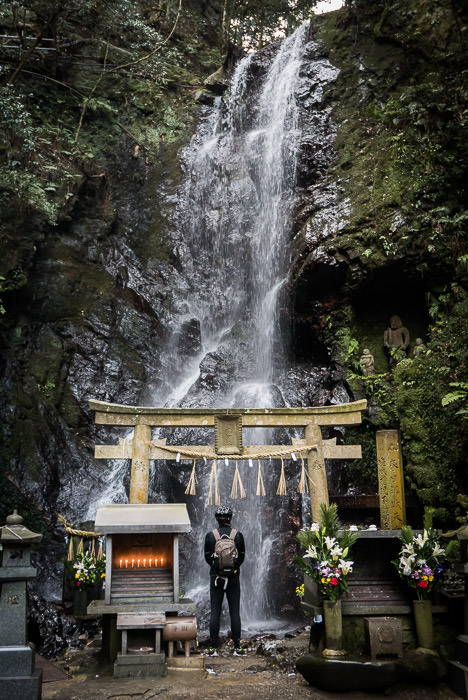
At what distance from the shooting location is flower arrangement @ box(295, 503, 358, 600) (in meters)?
7.52

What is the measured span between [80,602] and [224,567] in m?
4.01

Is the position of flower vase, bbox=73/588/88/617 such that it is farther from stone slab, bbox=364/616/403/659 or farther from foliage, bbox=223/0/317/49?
foliage, bbox=223/0/317/49

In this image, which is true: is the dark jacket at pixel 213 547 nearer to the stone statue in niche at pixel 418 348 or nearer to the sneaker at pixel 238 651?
the sneaker at pixel 238 651

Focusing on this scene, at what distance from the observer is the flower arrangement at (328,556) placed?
752 centimetres

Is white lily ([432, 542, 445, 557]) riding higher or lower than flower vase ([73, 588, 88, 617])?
higher

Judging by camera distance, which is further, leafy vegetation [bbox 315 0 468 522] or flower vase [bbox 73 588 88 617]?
leafy vegetation [bbox 315 0 468 522]

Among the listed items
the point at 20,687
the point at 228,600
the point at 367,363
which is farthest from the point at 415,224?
the point at 20,687

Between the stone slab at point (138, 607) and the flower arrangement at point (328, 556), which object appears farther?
the stone slab at point (138, 607)

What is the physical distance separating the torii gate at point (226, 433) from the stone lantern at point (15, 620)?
2845 mm

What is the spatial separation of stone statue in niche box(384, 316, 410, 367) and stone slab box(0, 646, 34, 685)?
1185cm

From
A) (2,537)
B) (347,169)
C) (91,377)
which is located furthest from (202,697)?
(347,169)

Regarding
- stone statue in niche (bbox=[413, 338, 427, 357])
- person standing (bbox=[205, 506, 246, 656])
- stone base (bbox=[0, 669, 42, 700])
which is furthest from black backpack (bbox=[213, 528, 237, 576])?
stone statue in niche (bbox=[413, 338, 427, 357])

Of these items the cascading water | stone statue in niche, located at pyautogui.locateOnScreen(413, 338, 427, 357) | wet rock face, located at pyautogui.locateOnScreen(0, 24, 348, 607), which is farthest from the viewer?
wet rock face, located at pyautogui.locateOnScreen(0, 24, 348, 607)

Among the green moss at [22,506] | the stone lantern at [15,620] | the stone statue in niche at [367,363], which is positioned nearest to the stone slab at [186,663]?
the stone lantern at [15,620]
